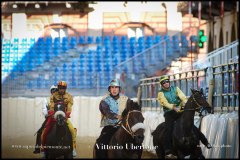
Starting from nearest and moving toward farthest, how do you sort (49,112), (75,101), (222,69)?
(49,112) → (222,69) → (75,101)

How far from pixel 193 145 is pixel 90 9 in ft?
82.7

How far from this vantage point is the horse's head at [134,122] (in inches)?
408

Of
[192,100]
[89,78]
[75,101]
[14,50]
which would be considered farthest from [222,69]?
[14,50]

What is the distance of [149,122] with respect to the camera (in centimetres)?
1873

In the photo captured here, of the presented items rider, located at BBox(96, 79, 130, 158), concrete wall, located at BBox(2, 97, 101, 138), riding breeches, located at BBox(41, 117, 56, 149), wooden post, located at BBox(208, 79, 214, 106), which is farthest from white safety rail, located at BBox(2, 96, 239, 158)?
riding breeches, located at BBox(41, 117, 56, 149)

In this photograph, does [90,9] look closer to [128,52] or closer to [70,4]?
[70,4]

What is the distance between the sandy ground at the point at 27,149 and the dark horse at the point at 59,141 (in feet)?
3.39

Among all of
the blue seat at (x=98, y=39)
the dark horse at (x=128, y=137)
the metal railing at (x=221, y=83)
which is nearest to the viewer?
the dark horse at (x=128, y=137)

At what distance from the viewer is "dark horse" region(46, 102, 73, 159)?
12.4 meters

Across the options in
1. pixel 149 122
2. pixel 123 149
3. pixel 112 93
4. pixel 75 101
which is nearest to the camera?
pixel 123 149

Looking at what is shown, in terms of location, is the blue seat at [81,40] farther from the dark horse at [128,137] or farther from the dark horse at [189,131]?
the dark horse at [128,137]

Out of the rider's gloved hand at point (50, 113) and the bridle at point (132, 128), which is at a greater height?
the rider's gloved hand at point (50, 113)

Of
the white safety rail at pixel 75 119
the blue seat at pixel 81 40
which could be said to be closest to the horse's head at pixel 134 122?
the white safety rail at pixel 75 119

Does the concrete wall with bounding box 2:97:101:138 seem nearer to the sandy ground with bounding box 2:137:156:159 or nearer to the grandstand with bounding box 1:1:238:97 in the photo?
the grandstand with bounding box 1:1:238:97
